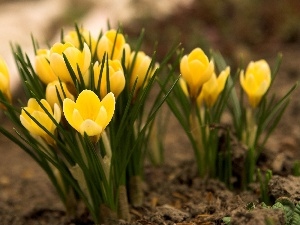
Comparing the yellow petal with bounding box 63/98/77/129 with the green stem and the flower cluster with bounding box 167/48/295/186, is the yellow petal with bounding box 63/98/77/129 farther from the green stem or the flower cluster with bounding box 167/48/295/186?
the green stem

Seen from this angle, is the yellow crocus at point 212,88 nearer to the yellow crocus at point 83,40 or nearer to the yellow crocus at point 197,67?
the yellow crocus at point 197,67

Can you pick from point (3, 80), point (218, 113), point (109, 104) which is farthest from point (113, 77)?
point (218, 113)

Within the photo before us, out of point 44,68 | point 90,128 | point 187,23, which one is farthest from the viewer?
point 187,23

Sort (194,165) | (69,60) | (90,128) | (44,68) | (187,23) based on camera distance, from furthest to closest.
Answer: (187,23) → (194,165) → (44,68) → (69,60) → (90,128)

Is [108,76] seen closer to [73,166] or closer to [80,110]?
[80,110]

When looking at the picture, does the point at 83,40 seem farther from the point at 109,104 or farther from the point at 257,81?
the point at 257,81

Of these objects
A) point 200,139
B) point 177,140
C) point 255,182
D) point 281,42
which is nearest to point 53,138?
point 200,139

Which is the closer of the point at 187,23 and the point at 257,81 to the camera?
the point at 257,81

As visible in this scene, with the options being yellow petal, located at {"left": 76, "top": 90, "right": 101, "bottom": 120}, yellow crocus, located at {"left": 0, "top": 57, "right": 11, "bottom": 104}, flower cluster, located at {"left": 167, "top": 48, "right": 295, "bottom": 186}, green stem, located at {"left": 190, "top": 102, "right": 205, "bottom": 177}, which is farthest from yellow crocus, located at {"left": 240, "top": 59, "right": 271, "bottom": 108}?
yellow crocus, located at {"left": 0, "top": 57, "right": 11, "bottom": 104}
